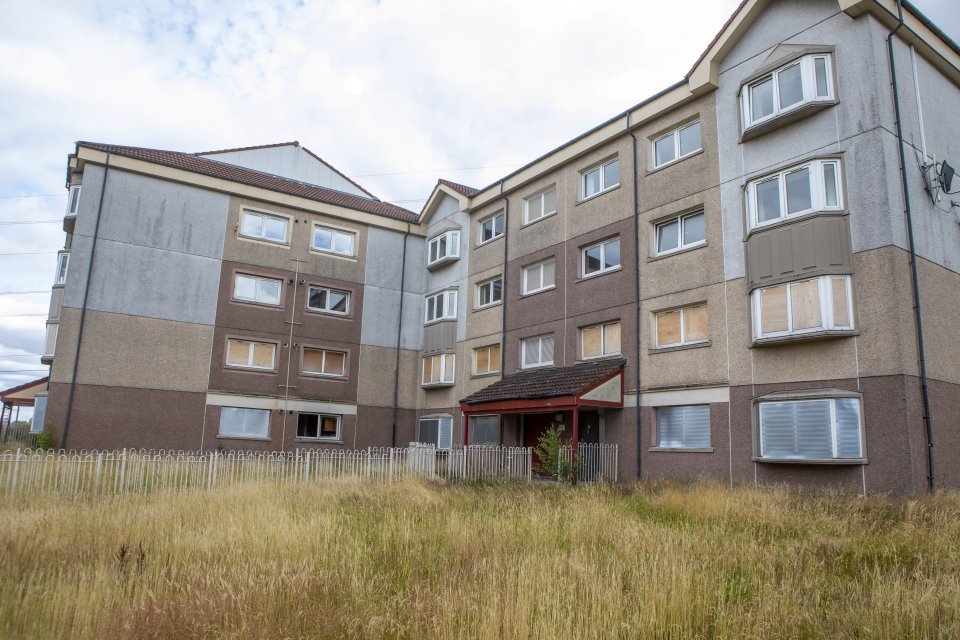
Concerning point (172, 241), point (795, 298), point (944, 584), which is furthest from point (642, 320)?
point (172, 241)

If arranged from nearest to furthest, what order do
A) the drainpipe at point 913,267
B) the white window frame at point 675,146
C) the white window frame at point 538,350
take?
1. the drainpipe at point 913,267
2. the white window frame at point 675,146
3. the white window frame at point 538,350

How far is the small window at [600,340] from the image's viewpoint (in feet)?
67.7

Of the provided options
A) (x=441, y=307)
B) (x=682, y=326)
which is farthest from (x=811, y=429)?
(x=441, y=307)

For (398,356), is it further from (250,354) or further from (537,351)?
(537,351)

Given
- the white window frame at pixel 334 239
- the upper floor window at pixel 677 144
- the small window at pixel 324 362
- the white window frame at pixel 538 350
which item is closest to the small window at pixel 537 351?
the white window frame at pixel 538 350

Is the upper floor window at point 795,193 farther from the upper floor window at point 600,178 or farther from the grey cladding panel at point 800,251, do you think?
the upper floor window at point 600,178

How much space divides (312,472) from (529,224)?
12.0m

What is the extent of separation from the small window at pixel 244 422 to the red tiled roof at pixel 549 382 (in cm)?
830

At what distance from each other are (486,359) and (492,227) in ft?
18.3

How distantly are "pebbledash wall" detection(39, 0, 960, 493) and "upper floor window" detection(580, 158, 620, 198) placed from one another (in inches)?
4.1

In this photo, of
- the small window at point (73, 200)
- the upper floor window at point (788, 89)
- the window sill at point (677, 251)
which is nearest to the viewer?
the upper floor window at point (788, 89)

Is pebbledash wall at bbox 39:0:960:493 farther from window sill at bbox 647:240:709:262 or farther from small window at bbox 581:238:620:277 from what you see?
small window at bbox 581:238:620:277

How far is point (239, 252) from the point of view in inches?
1038

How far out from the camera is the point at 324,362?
2773 centimetres
